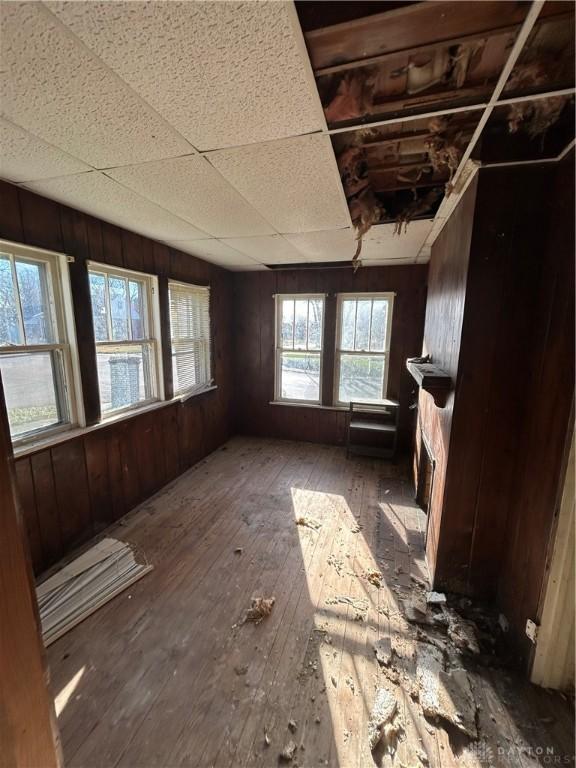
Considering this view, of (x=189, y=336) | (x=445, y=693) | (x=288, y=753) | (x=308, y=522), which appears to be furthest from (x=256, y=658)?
(x=189, y=336)

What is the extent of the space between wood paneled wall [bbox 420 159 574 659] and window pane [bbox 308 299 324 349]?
98.8 inches

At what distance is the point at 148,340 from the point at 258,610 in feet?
8.14

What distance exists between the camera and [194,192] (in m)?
1.89

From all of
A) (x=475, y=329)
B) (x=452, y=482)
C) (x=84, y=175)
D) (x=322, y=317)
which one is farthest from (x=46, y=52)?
(x=322, y=317)

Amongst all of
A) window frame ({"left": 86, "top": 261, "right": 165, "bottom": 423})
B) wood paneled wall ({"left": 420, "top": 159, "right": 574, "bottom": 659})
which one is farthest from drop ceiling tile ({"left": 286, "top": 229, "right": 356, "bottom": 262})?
window frame ({"left": 86, "top": 261, "right": 165, "bottom": 423})

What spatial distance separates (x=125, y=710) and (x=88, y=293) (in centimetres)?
250

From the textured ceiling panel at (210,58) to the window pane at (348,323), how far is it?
3.04 metres

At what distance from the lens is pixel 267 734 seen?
1.31m

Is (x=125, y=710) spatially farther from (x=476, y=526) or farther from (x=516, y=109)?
(x=516, y=109)

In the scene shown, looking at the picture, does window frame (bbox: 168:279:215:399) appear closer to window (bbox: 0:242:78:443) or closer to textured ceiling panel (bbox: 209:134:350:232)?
window (bbox: 0:242:78:443)

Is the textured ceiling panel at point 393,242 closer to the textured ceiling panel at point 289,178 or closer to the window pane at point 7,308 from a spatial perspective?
the textured ceiling panel at point 289,178

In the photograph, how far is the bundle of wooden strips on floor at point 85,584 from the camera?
179 cm

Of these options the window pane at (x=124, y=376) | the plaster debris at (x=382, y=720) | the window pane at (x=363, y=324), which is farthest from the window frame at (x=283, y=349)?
the plaster debris at (x=382, y=720)

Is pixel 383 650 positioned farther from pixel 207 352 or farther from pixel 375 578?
pixel 207 352
